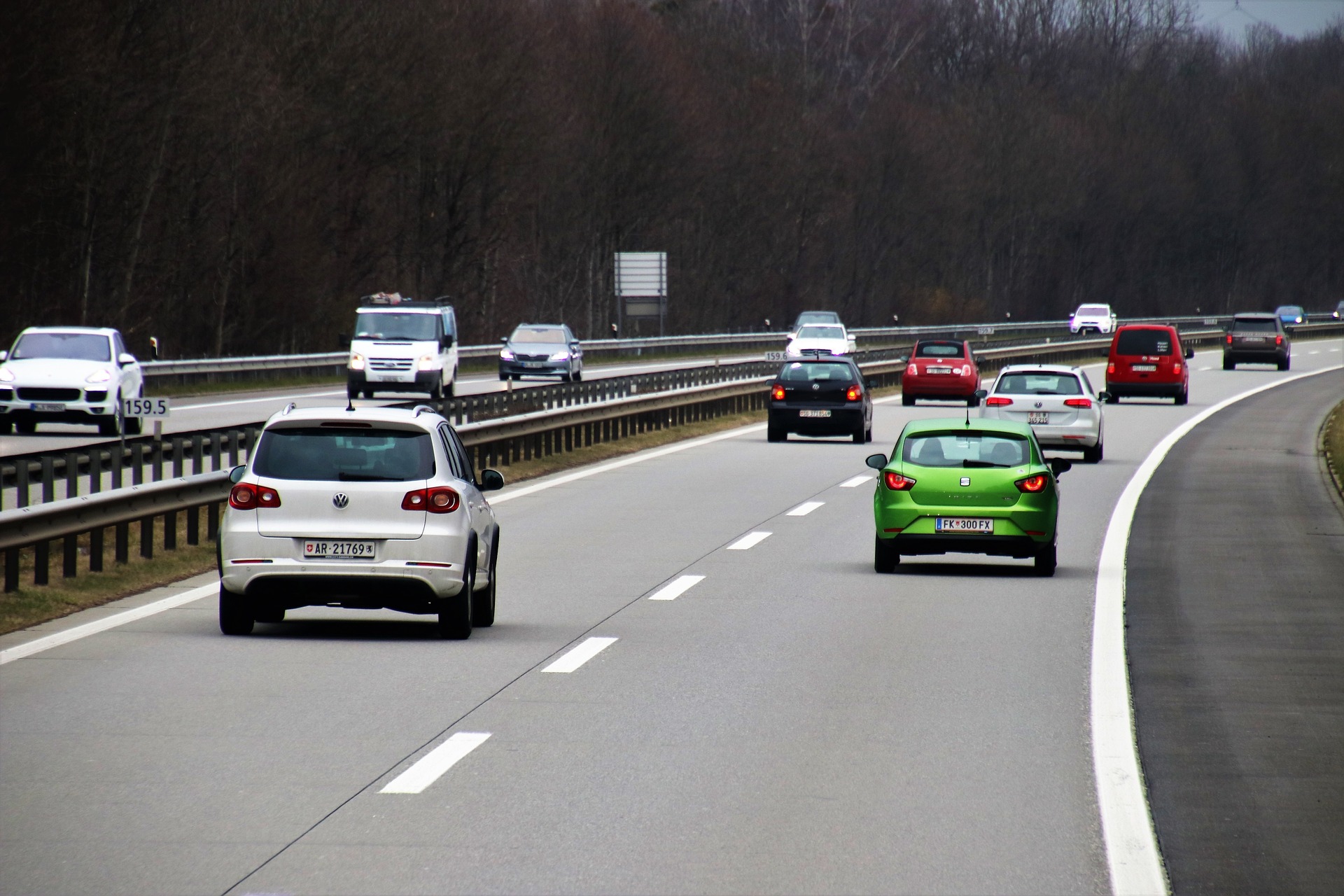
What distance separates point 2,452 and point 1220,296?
421 ft

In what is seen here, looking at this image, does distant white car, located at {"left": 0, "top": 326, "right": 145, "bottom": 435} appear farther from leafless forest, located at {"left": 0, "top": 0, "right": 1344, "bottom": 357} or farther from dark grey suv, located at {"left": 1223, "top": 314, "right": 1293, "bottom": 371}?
dark grey suv, located at {"left": 1223, "top": 314, "right": 1293, "bottom": 371}

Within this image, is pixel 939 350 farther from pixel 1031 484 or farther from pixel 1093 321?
pixel 1093 321

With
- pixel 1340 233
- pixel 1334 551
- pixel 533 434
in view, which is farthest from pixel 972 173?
pixel 1334 551

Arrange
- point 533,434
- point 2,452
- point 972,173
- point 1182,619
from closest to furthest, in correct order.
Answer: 1. point 1182,619
2. point 2,452
3. point 533,434
4. point 972,173

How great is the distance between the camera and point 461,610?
12.4 m

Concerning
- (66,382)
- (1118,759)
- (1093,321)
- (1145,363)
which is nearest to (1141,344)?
(1145,363)

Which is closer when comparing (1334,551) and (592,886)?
(592,886)

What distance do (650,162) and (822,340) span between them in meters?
26.6

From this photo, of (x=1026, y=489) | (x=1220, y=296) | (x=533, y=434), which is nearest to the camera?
(x=1026, y=489)

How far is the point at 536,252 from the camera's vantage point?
8819 centimetres

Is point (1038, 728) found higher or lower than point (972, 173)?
lower

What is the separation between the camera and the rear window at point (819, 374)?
3488 centimetres

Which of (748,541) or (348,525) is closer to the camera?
(348,525)

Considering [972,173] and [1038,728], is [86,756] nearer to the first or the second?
[1038,728]
